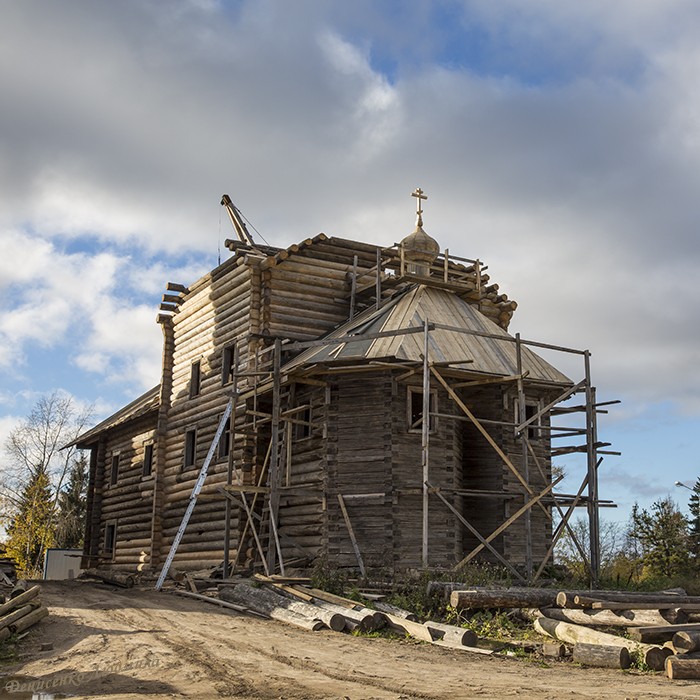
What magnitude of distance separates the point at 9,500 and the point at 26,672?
37.8m

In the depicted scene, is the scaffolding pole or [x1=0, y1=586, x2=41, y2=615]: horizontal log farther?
the scaffolding pole

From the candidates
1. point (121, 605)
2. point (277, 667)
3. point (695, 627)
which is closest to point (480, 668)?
point (277, 667)

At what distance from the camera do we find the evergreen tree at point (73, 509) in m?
47.6

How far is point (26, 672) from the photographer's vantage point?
11820 millimetres

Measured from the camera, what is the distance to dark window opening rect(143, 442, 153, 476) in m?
32.8

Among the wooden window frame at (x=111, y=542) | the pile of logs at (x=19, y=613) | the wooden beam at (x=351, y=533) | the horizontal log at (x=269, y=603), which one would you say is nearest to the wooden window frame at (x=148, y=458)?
the wooden window frame at (x=111, y=542)

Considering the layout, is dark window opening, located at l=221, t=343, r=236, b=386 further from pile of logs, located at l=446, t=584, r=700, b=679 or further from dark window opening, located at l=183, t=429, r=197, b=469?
pile of logs, located at l=446, t=584, r=700, b=679

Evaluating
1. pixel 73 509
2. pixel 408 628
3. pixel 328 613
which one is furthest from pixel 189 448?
pixel 73 509

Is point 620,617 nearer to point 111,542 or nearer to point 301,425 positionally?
point 301,425

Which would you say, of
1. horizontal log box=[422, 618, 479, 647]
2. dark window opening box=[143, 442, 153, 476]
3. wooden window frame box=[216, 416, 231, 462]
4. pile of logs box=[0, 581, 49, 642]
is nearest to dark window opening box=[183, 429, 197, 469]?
wooden window frame box=[216, 416, 231, 462]

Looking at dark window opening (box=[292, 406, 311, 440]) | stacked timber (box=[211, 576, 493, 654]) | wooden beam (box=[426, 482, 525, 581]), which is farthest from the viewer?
dark window opening (box=[292, 406, 311, 440])

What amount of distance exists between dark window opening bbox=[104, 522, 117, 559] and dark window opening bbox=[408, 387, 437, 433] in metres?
16.5

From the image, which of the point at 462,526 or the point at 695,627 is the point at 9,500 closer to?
the point at 462,526

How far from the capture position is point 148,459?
33031 millimetres
